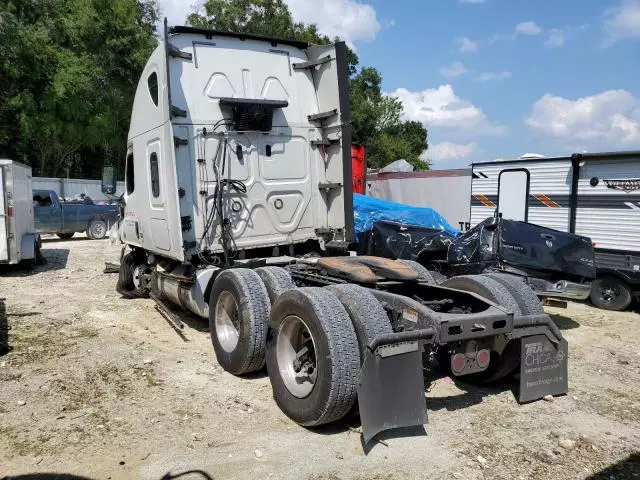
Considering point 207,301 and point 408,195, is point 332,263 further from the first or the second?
point 408,195

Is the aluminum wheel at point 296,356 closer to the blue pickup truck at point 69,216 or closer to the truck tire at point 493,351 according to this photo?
the truck tire at point 493,351

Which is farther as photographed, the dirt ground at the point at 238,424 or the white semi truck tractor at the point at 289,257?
the white semi truck tractor at the point at 289,257

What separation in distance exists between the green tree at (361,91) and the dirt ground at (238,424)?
21839mm

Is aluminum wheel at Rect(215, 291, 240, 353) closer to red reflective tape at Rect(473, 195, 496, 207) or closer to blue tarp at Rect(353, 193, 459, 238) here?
blue tarp at Rect(353, 193, 459, 238)

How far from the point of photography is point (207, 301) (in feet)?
20.5

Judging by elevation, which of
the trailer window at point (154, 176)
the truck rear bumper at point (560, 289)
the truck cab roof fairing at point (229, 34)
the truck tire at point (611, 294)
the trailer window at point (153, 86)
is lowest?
the truck tire at point (611, 294)

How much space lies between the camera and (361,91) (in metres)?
41.9

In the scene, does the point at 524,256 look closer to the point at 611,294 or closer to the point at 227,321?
the point at 611,294

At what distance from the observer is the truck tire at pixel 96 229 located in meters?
19.7

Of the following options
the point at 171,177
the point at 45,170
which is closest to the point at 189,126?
the point at 171,177

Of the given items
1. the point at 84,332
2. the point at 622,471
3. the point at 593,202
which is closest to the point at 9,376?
the point at 84,332

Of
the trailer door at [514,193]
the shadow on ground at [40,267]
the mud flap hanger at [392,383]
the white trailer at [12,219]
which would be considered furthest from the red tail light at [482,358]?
the shadow on ground at [40,267]

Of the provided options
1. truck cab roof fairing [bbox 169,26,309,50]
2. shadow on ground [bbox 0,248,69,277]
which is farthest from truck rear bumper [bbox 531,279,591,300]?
shadow on ground [bbox 0,248,69,277]

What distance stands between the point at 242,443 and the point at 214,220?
3267 mm
